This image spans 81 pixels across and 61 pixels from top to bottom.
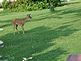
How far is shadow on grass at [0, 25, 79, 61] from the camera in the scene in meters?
9.05

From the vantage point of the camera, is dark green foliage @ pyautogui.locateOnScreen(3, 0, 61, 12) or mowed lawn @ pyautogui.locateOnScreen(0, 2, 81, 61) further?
dark green foliage @ pyautogui.locateOnScreen(3, 0, 61, 12)

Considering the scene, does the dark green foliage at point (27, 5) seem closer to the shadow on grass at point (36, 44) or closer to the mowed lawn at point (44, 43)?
the mowed lawn at point (44, 43)

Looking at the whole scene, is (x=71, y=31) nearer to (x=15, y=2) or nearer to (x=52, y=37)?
(x=52, y=37)

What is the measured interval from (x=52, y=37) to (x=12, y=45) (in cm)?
192

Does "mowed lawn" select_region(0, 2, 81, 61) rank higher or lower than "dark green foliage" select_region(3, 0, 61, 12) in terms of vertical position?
higher

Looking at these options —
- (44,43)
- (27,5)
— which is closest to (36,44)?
(44,43)

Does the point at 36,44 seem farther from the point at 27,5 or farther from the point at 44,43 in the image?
the point at 27,5

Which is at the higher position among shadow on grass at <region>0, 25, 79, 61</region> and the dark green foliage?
shadow on grass at <region>0, 25, 79, 61</region>

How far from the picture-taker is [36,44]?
1084cm

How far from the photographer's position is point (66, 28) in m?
14.4

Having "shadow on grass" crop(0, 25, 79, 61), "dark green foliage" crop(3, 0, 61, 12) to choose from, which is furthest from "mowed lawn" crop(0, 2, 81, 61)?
"dark green foliage" crop(3, 0, 61, 12)

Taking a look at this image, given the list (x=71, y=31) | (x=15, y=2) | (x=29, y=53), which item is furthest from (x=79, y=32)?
(x=15, y=2)

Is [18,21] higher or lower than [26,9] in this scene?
higher

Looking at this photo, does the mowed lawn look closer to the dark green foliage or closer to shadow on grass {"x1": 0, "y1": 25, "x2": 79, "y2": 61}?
shadow on grass {"x1": 0, "y1": 25, "x2": 79, "y2": 61}
